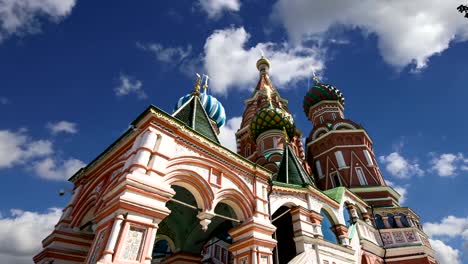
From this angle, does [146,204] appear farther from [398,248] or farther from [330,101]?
[330,101]

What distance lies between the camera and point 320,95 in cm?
3011

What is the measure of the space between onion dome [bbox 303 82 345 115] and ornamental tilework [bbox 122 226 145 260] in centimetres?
2710

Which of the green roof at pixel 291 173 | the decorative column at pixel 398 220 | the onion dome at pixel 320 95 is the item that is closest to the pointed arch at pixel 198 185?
the green roof at pixel 291 173

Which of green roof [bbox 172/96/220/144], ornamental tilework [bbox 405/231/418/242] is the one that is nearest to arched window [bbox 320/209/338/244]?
green roof [bbox 172/96/220/144]

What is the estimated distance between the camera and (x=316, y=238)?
10.6 m

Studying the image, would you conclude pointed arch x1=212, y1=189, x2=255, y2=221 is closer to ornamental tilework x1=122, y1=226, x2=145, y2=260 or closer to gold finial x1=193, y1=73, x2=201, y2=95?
ornamental tilework x1=122, y1=226, x2=145, y2=260

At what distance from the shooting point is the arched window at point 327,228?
38.1 feet

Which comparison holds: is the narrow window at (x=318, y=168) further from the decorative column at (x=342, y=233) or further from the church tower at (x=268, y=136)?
the decorative column at (x=342, y=233)

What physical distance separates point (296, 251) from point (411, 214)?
11.6m

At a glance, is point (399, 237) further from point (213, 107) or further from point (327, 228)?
point (213, 107)

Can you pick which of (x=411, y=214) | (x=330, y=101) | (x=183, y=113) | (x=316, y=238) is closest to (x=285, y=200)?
(x=316, y=238)

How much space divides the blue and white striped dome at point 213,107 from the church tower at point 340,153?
372 inches

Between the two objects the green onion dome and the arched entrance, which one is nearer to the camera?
the arched entrance

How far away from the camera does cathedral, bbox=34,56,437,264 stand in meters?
6.50
